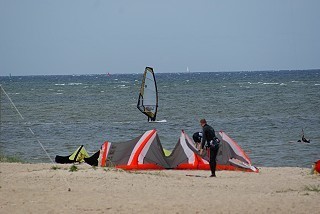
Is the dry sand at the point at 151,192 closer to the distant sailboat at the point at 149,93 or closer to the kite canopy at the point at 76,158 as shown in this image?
the kite canopy at the point at 76,158

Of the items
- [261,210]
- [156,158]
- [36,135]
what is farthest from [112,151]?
[36,135]

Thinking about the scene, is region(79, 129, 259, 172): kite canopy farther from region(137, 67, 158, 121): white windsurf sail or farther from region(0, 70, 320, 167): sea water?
region(137, 67, 158, 121): white windsurf sail

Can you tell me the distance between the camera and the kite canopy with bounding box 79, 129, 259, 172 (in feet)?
56.1

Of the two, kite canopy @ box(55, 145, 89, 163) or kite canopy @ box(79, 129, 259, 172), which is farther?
kite canopy @ box(55, 145, 89, 163)

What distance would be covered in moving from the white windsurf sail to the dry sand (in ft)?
55.7

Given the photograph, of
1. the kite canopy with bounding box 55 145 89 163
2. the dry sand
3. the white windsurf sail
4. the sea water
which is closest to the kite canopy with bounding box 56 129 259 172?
the kite canopy with bounding box 55 145 89 163

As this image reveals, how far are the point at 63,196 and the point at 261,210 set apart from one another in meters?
3.76

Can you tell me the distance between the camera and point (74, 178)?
13688mm

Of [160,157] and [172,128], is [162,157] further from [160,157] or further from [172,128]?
[172,128]

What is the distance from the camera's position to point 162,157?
1750 centimetres

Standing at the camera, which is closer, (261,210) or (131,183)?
(261,210)

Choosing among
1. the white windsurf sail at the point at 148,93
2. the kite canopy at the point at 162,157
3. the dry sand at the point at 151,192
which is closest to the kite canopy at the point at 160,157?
the kite canopy at the point at 162,157

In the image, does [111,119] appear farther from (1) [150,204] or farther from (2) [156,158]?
(1) [150,204]

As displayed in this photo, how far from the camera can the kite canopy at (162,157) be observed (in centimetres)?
1711
